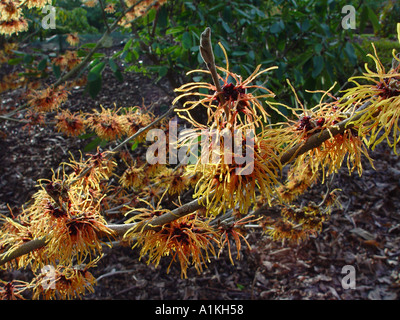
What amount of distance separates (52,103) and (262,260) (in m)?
2.19

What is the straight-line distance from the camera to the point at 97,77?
6.36 feet

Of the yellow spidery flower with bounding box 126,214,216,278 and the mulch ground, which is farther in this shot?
the mulch ground

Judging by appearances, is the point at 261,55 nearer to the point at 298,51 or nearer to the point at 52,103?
the point at 298,51

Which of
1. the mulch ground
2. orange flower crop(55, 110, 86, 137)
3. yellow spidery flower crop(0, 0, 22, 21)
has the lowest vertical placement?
the mulch ground

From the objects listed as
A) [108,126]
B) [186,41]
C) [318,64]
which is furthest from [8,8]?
[318,64]

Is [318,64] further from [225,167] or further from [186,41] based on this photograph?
[225,167]

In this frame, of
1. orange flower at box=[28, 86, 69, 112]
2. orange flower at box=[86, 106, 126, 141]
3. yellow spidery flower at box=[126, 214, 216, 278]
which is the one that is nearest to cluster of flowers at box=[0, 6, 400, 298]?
yellow spidery flower at box=[126, 214, 216, 278]

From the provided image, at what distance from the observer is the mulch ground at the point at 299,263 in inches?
93.4

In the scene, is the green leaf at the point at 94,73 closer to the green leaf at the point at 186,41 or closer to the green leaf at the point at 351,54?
the green leaf at the point at 186,41

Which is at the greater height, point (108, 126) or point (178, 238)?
point (108, 126)

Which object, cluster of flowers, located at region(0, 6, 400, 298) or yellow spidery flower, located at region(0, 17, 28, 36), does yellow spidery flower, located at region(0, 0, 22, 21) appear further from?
cluster of flowers, located at region(0, 6, 400, 298)

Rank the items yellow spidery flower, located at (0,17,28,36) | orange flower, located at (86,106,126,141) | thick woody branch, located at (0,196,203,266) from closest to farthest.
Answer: thick woody branch, located at (0,196,203,266) → orange flower, located at (86,106,126,141) → yellow spidery flower, located at (0,17,28,36)

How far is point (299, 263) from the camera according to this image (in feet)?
8.55

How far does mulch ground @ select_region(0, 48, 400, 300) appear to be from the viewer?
2371 mm
